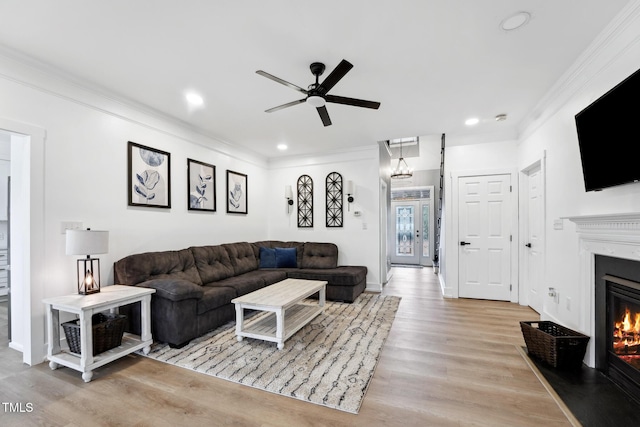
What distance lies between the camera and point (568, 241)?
273 centimetres

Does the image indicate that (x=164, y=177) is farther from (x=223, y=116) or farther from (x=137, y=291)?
(x=137, y=291)

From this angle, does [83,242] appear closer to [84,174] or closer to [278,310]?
[84,174]

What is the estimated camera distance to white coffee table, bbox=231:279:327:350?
2.70 m

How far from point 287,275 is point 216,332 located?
156cm

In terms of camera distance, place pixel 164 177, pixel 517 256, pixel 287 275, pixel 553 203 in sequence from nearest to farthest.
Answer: pixel 553 203 < pixel 164 177 < pixel 517 256 < pixel 287 275

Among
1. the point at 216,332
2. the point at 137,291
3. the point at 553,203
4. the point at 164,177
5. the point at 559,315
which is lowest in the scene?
the point at 216,332

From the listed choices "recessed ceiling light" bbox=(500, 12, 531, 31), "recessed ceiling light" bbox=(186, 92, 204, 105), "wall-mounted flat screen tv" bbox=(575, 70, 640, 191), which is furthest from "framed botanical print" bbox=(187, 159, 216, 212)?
"wall-mounted flat screen tv" bbox=(575, 70, 640, 191)

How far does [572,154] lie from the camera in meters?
2.61

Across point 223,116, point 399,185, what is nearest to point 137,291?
point 223,116

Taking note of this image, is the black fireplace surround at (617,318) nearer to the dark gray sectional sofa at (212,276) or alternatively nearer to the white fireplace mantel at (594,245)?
the white fireplace mantel at (594,245)

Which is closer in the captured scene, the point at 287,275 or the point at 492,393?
the point at 492,393

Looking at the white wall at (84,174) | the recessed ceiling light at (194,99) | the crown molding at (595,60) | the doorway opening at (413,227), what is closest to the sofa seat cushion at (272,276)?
the white wall at (84,174)

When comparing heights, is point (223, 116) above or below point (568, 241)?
above

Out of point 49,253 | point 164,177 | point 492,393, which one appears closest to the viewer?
point 492,393
